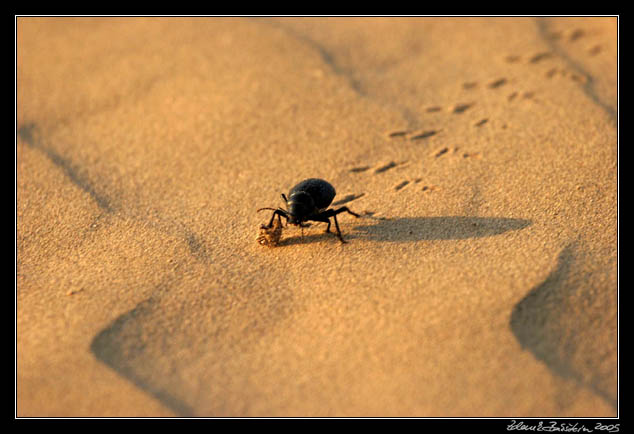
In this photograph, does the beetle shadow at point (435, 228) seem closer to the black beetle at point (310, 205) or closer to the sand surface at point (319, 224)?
the sand surface at point (319, 224)

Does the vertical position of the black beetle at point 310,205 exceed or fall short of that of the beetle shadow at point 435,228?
it exceeds it

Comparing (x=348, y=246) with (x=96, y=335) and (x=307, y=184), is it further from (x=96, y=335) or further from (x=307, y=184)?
(x=96, y=335)

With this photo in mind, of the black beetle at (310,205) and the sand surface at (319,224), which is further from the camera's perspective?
the black beetle at (310,205)

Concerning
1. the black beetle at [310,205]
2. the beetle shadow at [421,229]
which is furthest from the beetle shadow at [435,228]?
the black beetle at [310,205]

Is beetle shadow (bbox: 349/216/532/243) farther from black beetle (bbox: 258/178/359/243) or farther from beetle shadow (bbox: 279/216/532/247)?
black beetle (bbox: 258/178/359/243)

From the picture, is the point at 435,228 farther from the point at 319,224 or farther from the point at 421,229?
the point at 319,224

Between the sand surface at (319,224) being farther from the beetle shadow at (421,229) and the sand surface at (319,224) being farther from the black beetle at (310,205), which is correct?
the black beetle at (310,205)


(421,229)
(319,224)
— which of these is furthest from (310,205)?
(421,229)

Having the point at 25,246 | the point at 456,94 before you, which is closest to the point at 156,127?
the point at 25,246
